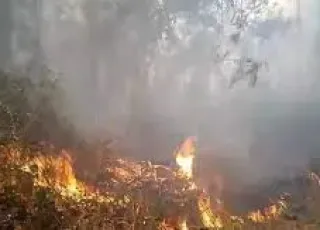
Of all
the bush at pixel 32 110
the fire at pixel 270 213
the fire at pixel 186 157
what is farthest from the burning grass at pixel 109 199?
the bush at pixel 32 110

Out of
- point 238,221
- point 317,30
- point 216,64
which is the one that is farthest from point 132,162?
point 317,30

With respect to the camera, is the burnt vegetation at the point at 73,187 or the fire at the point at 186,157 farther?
the fire at the point at 186,157

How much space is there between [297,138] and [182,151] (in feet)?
28.4

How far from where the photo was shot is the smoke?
20781mm

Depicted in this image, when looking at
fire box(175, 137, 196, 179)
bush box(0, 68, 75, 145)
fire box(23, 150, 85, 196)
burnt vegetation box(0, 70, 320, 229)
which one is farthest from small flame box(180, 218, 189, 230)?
bush box(0, 68, 75, 145)

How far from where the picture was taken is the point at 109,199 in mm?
12992

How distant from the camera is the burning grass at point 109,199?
11273 millimetres

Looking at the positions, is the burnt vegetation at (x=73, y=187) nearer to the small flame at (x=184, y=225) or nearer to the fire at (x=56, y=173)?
the fire at (x=56, y=173)

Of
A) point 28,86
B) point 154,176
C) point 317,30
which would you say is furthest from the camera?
point 317,30

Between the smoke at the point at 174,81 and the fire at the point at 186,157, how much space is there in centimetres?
46

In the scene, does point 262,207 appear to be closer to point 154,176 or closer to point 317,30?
point 154,176

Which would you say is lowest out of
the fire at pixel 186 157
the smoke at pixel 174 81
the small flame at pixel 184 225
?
the small flame at pixel 184 225

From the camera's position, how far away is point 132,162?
17.8m

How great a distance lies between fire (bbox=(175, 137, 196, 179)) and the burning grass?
0.39 m
